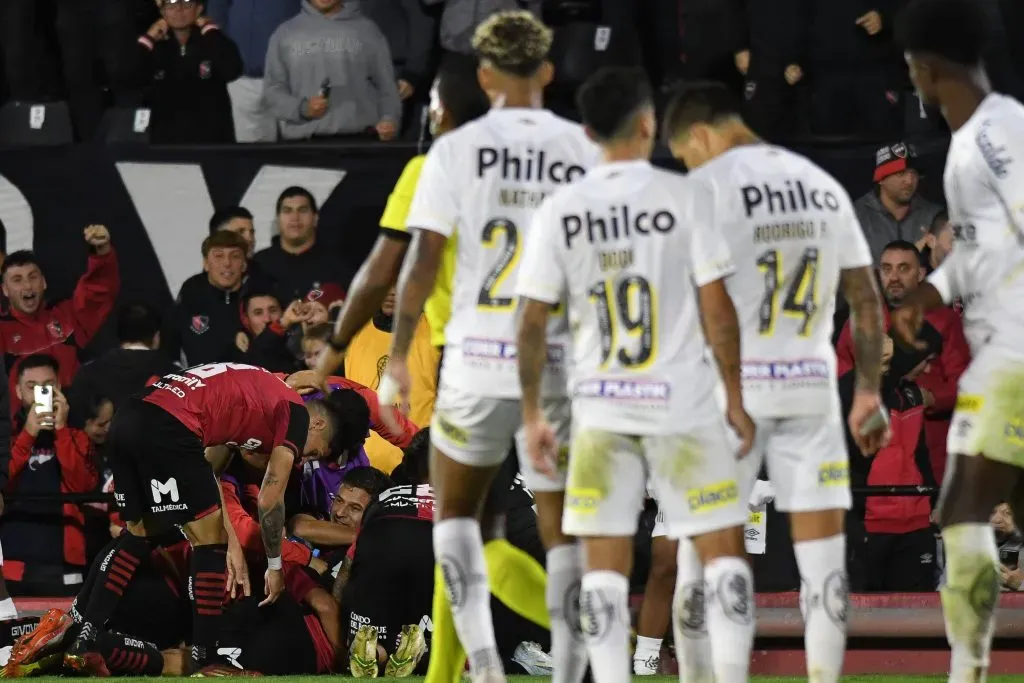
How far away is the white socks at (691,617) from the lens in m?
6.12

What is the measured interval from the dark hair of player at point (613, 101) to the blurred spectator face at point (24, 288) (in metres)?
6.18

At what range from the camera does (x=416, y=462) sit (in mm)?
9109

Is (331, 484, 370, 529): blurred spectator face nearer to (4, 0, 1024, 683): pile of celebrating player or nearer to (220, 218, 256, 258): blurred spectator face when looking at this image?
(220, 218, 256, 258): blurred spectator face

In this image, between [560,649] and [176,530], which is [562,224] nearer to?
[560,649]

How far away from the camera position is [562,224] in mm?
5570

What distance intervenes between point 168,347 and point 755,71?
12.6ft

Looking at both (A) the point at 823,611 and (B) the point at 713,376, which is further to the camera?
(A) the point at 823,611

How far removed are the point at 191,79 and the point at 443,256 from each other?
6.06 metres

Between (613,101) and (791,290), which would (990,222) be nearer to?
(791,290)

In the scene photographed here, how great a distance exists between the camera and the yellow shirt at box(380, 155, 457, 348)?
20.6 feet

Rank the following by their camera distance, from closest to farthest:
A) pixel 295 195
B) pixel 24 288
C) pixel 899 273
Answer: pixel 899 273
pixel 24 288
pixel 295 195

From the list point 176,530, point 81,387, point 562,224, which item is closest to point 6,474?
point 81,387

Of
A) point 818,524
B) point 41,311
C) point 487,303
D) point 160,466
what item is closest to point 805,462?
point 818,524

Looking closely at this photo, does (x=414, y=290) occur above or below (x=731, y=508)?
above
